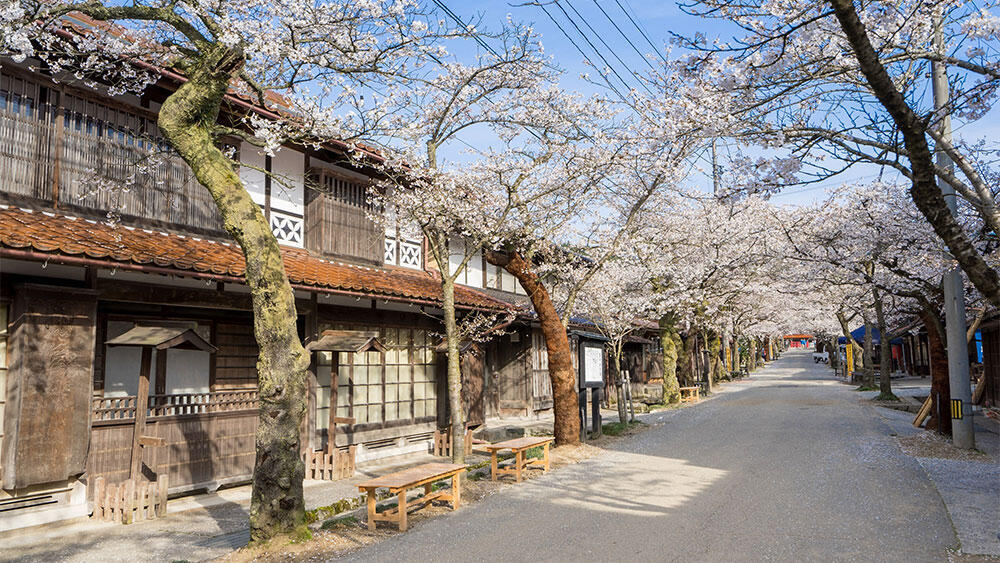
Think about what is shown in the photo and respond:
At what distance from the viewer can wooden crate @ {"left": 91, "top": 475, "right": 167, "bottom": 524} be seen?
738 cm

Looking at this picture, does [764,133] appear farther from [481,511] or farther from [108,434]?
[108,434]

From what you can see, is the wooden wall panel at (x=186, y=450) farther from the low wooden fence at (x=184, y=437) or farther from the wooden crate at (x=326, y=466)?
the wooden crate at (x=326, y=466)

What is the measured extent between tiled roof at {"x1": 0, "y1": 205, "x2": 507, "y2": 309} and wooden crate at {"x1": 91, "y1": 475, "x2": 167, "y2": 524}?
2605mm

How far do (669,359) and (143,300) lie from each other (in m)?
20.0

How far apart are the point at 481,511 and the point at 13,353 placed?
5650 mm

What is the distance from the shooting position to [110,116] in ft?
29.0

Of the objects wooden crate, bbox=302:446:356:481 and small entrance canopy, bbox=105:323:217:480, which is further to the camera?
wooden crate, bbox=302:446:356:481

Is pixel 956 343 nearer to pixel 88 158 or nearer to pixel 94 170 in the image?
pixel 94 170

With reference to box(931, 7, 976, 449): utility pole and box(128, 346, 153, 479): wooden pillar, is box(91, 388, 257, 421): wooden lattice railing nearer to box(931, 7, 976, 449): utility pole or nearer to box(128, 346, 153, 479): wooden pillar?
box(128, 346, 153, 479): wooden pillar

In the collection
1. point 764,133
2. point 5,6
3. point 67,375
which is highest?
point 5,6

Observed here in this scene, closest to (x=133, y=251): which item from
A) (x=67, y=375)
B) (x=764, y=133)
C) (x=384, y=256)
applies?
(x=67, y=375)

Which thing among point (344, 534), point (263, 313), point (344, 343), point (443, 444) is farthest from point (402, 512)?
point (443, 444)

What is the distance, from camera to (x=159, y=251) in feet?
26.4

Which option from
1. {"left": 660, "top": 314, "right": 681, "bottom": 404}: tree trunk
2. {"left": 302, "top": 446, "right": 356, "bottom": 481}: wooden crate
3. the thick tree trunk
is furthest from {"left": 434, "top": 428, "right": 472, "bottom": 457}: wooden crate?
{"left": 660, "top": 314, "right": 681, "bottom": 404}: tree trunk
